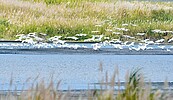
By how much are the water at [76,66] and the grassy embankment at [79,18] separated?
2421 millimetres

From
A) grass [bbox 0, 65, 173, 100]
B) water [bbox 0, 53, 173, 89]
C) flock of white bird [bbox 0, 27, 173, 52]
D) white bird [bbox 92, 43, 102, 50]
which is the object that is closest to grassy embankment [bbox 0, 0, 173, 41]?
flock of white bird [bbox 0, 27, 173, 52]

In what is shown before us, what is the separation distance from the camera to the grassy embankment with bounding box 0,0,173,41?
13.7 meters

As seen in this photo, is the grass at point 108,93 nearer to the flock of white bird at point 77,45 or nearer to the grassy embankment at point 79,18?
the flock of white bird at point 77,45

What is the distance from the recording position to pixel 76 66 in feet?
32.1

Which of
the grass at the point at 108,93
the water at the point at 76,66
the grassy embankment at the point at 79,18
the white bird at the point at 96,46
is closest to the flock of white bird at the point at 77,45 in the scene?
the white bird at the point at 96,46

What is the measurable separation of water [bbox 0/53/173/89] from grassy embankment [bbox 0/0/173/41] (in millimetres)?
2421

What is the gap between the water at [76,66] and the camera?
856cm

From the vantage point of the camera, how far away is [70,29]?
13859 millimetres

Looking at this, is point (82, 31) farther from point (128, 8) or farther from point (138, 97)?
point (138, 97)

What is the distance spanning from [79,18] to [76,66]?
5.54 meters

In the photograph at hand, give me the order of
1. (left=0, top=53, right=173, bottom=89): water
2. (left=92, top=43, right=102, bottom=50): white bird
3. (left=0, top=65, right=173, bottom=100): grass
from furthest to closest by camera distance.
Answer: (left=92, top=43, right=102, bottom=50): white bird, (left=0, top=53, right=173, bottom=89): water, (left=0, top=65, right=173, bottom=100): grass

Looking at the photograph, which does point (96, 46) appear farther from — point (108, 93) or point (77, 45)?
point (108, 93)

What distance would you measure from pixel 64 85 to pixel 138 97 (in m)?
3.45

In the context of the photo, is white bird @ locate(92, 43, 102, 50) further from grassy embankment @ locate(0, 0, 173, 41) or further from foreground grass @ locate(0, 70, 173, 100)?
foreground grass @ locate(0, 70, 173, 100)
